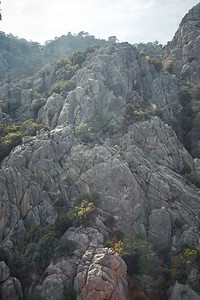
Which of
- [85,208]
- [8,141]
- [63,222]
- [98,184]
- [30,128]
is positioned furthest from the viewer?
[30,128]

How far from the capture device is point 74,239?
3425 centimetres

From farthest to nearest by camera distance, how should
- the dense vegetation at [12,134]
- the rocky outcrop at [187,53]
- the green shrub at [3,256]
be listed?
the rocky outcrop at [187,53] → the dense vegetation at [12,134] → the green shrub at [3,256]

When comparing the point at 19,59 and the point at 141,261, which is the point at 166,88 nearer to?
the point at 141,261

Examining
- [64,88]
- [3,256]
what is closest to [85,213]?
[3,256]

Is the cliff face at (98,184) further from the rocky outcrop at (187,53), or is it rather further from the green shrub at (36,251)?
the rocky outcrop at (187,53)

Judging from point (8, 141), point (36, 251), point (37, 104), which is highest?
point (37, 104)

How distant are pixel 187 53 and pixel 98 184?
62443 mm

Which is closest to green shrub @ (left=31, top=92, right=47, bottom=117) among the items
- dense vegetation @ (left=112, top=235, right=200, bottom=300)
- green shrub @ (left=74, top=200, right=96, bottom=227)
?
green shrub @ (left=74, top=200, right=96, bottom=227)

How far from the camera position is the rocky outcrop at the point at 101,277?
91.2 feet

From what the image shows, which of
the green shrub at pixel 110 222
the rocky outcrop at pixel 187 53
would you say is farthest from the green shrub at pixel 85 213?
the rocky outcrop at pixel 187 53

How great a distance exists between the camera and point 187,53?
8319 cm

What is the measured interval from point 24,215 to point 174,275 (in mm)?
21395

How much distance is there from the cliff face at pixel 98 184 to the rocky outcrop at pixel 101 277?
101mm

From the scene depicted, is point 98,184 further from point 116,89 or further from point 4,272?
point 116,89
